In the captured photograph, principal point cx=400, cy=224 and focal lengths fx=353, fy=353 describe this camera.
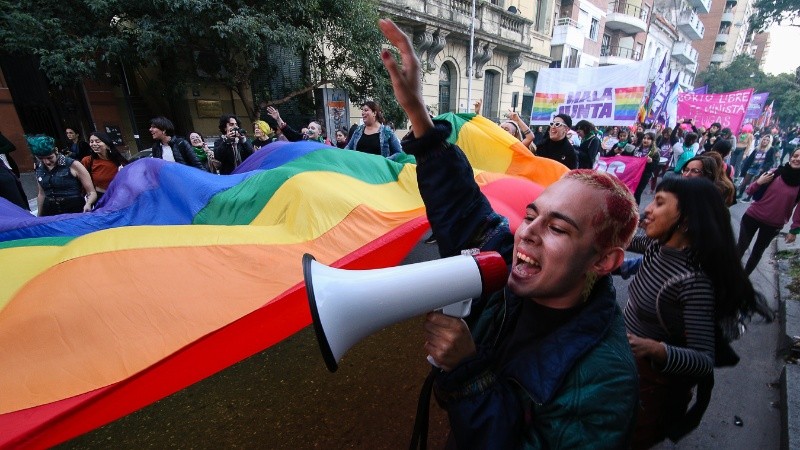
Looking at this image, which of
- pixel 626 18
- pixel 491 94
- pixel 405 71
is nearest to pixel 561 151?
pixel 405 71

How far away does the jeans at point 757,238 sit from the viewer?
3.93 metres

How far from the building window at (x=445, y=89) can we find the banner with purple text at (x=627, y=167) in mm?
9972

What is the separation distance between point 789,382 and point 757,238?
219 centimetres

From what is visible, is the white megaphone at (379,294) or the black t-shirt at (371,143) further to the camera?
the black t-shirt at (371,143)

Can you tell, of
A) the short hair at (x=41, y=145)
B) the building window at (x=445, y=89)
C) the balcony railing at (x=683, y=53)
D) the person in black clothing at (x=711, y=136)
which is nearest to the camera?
the short hair at (x=41, y=145)

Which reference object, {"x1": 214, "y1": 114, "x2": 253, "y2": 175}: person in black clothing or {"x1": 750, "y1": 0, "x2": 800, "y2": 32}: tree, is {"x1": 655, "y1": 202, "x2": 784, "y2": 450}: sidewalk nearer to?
{"x1": 214, "y1": 114, "x2": 253, "y2": 175}: person in black clothing

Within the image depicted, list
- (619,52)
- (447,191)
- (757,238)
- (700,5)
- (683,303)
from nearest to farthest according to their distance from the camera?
(447,191)
(683,303)
(757,238)
(619,52)
(700,5)

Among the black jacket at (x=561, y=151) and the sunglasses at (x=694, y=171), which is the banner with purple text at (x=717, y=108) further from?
the sunglasses at (x=694, y=171)

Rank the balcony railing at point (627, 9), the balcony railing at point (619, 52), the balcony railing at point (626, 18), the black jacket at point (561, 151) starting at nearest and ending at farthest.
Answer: the black jacket at point (561, 151) → the balcony railing at point (626, 18) → the balcony railing at point (627, 9) → the balcony railing at point (619, 52)

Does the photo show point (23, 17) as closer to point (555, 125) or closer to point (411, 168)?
point (411, 168)

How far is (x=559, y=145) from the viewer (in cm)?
465

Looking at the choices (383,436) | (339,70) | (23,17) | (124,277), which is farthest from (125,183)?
(339,70)

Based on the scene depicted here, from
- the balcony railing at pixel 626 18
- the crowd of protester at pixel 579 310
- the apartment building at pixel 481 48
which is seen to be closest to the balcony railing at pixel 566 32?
the apartment building at pixel 481 48

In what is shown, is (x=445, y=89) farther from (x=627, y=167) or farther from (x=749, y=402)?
(x=749, y=402)
